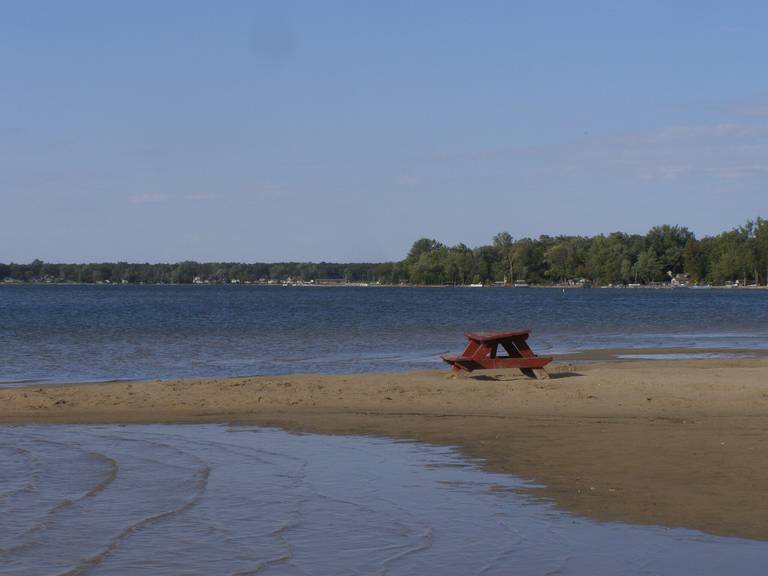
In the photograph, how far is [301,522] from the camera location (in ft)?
33.0

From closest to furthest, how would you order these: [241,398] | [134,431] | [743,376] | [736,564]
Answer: [736,564] < [134,431] < [241,398] < [743,376]

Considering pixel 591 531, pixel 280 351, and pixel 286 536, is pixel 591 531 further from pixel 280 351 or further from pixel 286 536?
pixel 280 351

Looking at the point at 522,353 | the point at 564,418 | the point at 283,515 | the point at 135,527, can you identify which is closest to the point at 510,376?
the point at 522,353

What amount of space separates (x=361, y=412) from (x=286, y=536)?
868 centimetres

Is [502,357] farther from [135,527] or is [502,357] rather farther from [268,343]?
[268,343]

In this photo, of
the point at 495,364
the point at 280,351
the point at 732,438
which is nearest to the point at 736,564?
the point at 732,438

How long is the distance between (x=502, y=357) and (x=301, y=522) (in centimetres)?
1416

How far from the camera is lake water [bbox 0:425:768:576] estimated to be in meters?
8.56

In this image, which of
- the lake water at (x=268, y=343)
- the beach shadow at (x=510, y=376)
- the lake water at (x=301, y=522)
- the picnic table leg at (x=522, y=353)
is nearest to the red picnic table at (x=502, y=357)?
the picnic table leg at (x=522, y=353)

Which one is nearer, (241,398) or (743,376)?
(241,398)

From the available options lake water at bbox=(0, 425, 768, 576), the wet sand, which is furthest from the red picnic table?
lake water at bbox=(0, 425, 768, 576)

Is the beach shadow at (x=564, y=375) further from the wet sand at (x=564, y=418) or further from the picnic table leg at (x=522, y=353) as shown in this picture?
the picnic table leg at (x=522, y=353)

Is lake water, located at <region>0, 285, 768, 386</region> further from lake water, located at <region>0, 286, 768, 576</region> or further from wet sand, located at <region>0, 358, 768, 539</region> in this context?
lake water, located at <region>0, 286, 768, 576</region>

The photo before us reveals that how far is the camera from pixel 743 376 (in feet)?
76.4
